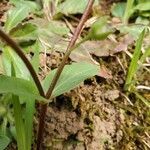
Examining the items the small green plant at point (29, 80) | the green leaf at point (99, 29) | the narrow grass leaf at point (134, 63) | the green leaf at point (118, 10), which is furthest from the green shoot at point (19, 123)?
the green leaf at point (118, 10)

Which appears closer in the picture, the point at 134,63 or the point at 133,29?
the point at 134,63

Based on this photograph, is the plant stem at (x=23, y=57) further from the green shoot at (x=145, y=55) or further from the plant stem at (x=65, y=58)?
the green shoot at (x=145, y=55)

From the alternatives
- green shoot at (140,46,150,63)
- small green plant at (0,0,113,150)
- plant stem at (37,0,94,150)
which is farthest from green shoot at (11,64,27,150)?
green shoot at (140,46,150,63)

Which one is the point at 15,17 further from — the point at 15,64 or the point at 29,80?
the point at 29,80

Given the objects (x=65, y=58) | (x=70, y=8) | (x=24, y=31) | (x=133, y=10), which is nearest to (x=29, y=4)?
(x=70, y=8)

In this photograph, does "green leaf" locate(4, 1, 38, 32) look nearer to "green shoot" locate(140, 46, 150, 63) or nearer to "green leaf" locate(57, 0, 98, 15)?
"green leaf" locate(57, 0, 98, 15)

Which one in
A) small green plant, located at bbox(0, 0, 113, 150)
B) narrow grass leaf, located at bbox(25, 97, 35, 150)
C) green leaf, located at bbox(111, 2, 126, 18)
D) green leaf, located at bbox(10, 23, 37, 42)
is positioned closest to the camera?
small green plant, located at bbox(0, 0, 113, 150)

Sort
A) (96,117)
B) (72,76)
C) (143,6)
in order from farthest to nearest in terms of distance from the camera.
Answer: (143,6), (96,117), (72,76)
